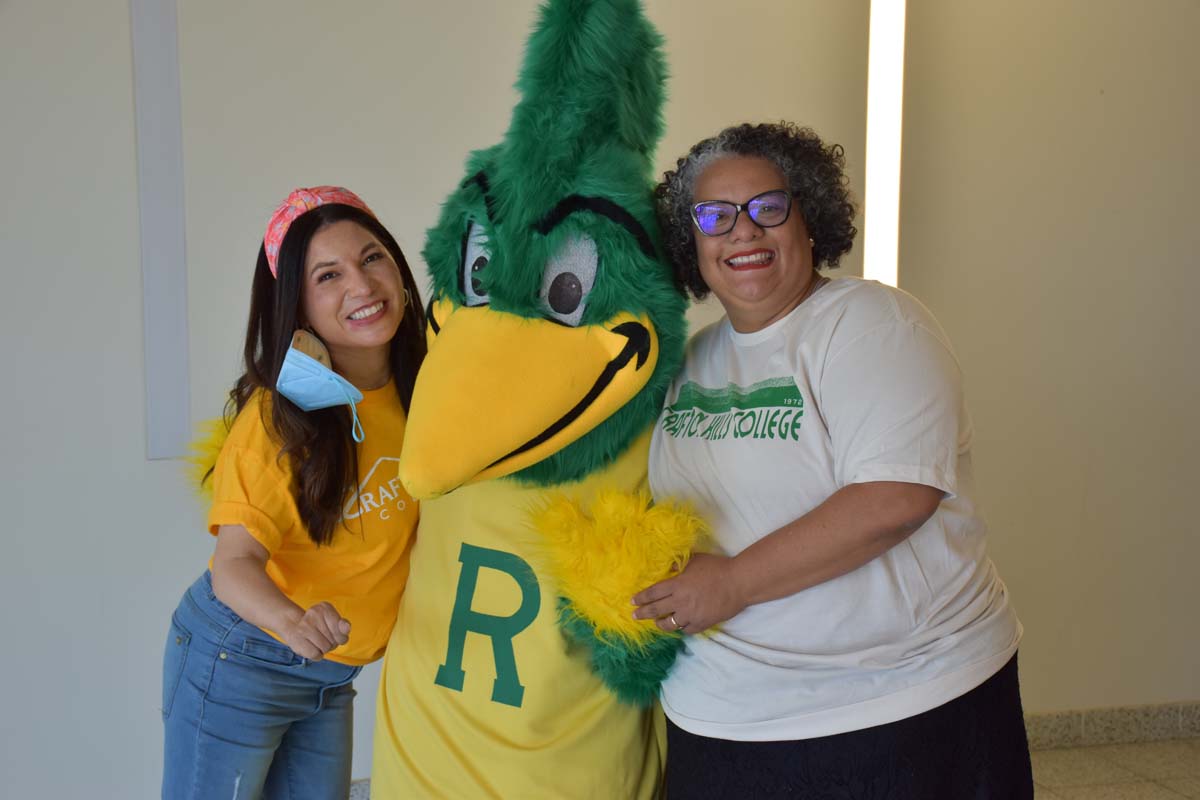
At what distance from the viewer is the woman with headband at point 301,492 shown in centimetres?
150

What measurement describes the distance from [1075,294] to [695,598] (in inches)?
90.4

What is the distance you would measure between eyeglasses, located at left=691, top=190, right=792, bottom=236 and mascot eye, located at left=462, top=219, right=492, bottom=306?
300mm

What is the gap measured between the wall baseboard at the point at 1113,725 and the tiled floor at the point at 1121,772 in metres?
0.02

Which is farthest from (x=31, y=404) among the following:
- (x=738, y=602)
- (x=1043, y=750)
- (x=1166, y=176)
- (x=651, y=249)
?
(x=1166, y=176)

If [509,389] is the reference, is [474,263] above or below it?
above

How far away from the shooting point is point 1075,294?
302 centimetres

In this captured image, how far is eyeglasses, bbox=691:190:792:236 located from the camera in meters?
1.33

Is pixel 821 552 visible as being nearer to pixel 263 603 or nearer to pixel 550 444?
pixel 550 444

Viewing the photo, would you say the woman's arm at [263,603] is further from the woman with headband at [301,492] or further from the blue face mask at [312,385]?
the blue face mask at [312,385]

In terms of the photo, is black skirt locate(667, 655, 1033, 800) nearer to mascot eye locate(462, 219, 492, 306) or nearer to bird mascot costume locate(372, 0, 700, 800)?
bird mascot costume locate(372, 0, 700, 800)

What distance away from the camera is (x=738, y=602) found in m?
1.23

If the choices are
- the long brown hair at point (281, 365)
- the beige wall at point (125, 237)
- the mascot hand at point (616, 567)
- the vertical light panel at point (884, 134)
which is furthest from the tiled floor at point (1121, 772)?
the beige wall at point (125, 237)

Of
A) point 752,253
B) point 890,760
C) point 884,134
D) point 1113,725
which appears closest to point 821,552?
point 890,760

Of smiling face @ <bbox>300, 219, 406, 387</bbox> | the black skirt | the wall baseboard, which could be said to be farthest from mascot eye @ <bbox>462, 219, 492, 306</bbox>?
the wall baseboard
